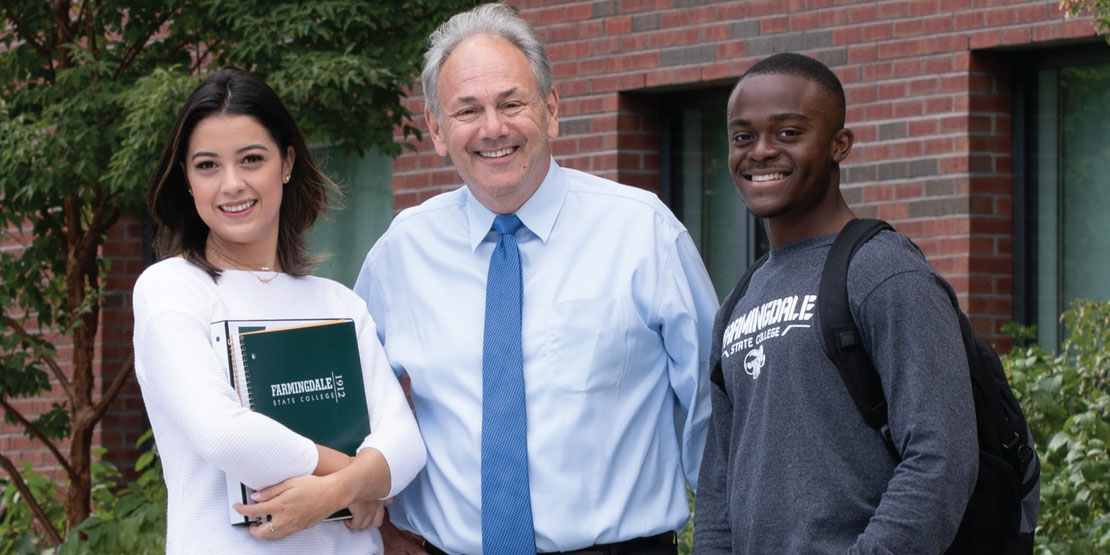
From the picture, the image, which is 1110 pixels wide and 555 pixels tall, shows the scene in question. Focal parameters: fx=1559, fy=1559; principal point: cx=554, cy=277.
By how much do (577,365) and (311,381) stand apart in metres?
0.59

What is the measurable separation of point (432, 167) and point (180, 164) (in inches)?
199

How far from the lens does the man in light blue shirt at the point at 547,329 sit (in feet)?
11.1

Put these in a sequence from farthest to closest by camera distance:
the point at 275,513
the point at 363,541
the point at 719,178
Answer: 1. the point at 719,178
2. the point at 363,541
3. the point at 275,513

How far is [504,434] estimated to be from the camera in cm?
339

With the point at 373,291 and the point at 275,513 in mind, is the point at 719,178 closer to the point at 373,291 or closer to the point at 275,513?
the point at 373,291

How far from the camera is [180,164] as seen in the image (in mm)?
3344

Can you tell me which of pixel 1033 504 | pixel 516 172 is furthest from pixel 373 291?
pixel 1033 504

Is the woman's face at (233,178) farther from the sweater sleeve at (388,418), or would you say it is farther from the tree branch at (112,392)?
the tree branch at (112,392)

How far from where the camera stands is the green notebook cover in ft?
10.2

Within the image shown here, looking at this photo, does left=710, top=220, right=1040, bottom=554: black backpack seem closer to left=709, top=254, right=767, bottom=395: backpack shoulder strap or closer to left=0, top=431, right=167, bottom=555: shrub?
left=709, top=254, right=767, bottom=395: backpack shoulder strap

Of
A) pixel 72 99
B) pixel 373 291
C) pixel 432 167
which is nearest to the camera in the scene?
pixel 373 291

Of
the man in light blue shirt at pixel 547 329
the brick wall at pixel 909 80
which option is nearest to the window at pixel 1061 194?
the brick wall at pixel 909 80

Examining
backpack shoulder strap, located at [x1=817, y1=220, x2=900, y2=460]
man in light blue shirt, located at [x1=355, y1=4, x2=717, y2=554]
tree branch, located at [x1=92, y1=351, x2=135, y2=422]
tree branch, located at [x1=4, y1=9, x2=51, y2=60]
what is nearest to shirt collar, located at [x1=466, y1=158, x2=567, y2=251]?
man in light blue shirt, located at [x1=355, y1=4, x2=717, y2=554]

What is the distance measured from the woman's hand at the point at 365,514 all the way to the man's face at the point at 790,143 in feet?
3.33
